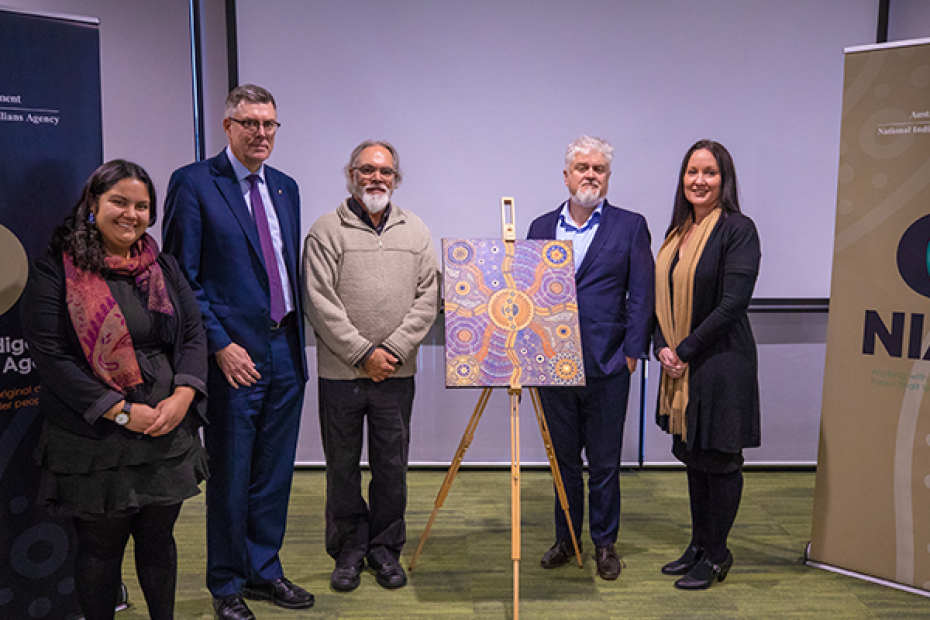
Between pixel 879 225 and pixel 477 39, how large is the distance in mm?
2235

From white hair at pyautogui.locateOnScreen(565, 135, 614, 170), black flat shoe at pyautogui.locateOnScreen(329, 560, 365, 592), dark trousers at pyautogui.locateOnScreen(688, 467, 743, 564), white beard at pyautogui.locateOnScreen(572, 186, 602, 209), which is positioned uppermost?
white hair at pyautogui.locateOnScreen(565, 135, 614, 170)

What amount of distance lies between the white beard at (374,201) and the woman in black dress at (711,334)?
1134mm

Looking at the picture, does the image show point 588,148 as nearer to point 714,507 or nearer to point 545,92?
point 545,92

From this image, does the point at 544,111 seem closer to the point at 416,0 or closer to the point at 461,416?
the point at 416,0

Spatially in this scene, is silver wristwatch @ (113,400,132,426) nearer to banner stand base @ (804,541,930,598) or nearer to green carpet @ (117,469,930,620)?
green carpet @ (117,469,930,620)

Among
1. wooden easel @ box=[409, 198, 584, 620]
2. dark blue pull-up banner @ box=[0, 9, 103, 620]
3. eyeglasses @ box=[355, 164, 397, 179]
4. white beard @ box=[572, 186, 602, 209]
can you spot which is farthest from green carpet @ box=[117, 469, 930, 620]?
eyeglasses @ box=[355, 164, 397, 179]

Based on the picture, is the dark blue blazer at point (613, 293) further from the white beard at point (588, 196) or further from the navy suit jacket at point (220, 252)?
the navy suit jacket at point (220, 252)

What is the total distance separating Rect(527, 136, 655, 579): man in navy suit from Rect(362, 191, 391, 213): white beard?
0.67 metres

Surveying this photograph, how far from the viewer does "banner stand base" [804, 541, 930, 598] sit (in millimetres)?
2773

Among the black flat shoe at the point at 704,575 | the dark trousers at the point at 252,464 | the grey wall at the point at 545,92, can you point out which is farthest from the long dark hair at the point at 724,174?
the dark trousers at the point at 252,464

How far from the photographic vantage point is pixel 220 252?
95.2 inches

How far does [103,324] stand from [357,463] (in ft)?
3.92

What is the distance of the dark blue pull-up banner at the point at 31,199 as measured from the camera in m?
2.18

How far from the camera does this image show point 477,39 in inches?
150
